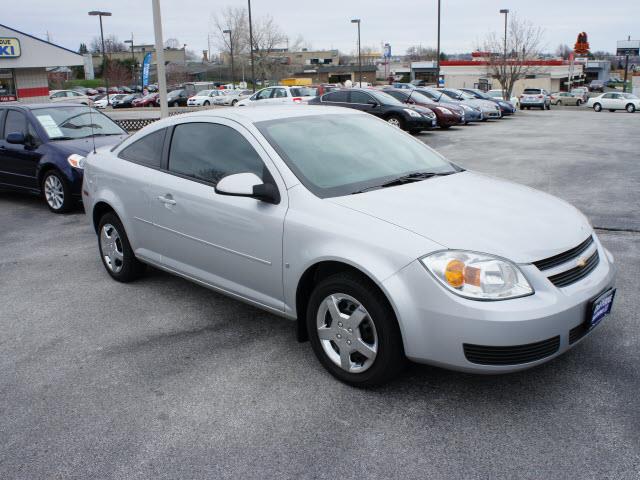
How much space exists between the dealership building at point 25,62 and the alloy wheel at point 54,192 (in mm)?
23945

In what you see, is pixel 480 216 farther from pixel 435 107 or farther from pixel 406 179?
pixel 435 107

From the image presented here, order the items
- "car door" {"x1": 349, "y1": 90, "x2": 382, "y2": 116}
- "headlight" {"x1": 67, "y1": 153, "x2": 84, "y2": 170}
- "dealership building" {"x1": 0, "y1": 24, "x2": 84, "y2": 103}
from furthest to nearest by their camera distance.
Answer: "dealership building" {"x1": 0, "y1": 24, "x2": 84, "y2": 103} < "car door" {"x1": 349, "y1": 90, "x2": 382, "y2": 116} < "headlight" {"x1": 67, "y1": 153, "x2": 84, "y2": 170}

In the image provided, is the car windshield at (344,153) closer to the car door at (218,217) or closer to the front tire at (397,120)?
the car door at (218,217)

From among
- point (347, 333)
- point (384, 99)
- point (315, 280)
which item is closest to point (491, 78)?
point (384, 99)

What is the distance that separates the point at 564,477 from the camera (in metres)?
2.76

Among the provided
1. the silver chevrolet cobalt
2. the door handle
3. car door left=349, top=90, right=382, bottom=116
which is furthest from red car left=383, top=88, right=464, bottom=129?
the door handle

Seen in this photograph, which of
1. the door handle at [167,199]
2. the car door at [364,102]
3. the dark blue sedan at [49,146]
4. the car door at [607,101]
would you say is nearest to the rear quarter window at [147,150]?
the door handle at [167,199]

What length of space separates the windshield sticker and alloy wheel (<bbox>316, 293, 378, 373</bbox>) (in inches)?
279

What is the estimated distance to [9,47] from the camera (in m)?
29.3

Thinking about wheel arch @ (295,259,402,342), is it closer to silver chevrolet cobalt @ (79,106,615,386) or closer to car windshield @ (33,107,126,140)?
silver chevrolet cobalt @ (79,106,615,386)

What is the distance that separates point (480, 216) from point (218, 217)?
1.74 m

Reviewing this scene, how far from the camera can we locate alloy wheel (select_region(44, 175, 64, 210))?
8.88 metres

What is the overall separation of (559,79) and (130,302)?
7942 cm

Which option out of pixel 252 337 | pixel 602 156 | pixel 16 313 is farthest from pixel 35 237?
pixel 602 156
